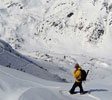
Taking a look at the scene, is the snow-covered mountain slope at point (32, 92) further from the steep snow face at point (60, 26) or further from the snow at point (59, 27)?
the steep snow face at point (60, 26)

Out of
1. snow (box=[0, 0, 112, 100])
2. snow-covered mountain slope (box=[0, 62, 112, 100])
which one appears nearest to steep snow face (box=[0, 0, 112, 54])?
snow (box=[0, 0, 112, 100])

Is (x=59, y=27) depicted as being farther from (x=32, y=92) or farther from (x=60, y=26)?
(x=32, y=92)

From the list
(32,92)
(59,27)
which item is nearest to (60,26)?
(59,27)

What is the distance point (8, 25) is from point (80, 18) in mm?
32570

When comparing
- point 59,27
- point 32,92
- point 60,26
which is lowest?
point 59,27

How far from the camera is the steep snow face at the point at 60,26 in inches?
6324

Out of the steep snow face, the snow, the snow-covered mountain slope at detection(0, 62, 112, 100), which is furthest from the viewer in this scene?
the steep snow face

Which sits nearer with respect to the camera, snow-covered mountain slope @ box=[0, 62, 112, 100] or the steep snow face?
snow-covered mountain slope @ box=[0, 62, 112, 100]

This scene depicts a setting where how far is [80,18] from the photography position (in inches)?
6683

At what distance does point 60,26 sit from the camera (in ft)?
565

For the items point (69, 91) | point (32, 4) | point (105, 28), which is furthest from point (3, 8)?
point (69, 91)

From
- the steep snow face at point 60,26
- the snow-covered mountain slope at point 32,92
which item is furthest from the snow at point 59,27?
the snow-covered mountain slope at point 32,92

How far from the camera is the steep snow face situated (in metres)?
161

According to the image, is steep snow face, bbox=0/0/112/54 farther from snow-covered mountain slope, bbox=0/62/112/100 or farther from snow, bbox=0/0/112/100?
snow-covered mountain slope, bbox=0/62/112/100
